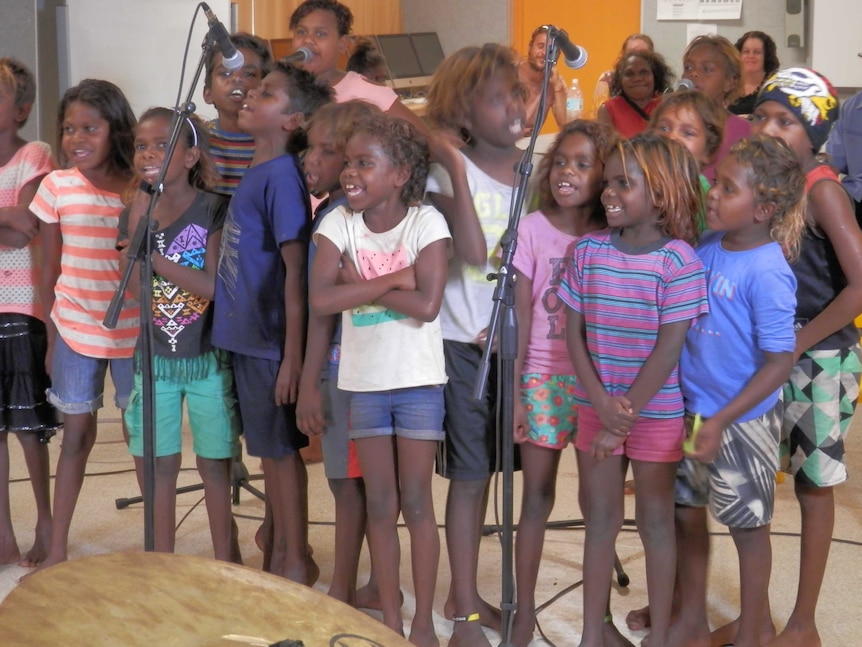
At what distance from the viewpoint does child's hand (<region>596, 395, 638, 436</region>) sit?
2137 mm

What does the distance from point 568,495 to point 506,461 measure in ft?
5.14

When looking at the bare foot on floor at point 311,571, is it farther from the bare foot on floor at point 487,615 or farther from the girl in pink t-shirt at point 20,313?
the girl in pink t-shirt at point 20,313

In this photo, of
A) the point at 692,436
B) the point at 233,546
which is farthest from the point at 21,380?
the point at 692,436

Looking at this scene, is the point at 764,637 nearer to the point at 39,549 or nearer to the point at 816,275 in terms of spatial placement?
the point at 816,275

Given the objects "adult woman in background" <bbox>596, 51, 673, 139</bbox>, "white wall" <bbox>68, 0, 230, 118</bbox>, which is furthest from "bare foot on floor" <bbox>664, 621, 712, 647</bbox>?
"white wall" <bbox>68, 0, 230, 118</bbox>

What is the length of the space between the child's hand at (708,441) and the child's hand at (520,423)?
0.36 meters

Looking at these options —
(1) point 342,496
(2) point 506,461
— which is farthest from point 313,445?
(2) point 506,461

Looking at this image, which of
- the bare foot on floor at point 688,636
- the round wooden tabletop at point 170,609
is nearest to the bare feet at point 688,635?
the bare foot on floor at point 688,636

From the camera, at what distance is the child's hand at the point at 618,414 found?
2.14 meters

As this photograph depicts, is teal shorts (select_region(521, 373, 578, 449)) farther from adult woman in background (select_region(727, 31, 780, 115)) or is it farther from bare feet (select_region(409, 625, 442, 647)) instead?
adult woman in background (select_region(727, 31, 780, 115))

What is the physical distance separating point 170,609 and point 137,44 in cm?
413

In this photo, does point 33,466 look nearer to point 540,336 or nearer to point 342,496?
point 342,496

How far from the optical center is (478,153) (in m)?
2.36

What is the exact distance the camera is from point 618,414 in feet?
7.01
